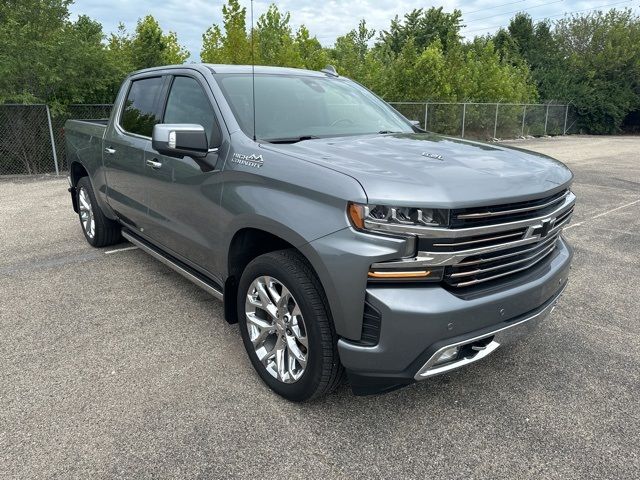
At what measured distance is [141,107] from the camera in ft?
14.4

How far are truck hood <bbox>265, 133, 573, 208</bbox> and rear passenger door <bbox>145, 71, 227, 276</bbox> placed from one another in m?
0.56

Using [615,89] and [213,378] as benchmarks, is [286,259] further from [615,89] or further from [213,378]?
[615,89]

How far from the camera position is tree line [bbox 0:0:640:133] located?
10.8 m

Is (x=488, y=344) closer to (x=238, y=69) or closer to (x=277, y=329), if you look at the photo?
(x=277, y=329)

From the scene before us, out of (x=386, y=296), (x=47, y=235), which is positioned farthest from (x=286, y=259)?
(x=47, y=235)

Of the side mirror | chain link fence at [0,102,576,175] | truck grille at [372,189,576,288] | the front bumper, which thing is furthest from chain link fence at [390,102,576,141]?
the front bumper

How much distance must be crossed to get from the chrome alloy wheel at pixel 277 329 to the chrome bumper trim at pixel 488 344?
0.62 m

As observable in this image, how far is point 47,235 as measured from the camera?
6246mm

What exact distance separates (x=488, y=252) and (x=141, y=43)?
1422cm

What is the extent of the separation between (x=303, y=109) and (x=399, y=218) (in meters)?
1.64

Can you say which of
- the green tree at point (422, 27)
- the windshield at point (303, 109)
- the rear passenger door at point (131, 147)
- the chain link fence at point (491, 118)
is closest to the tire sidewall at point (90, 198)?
the rear passenger door at point (131, 147)

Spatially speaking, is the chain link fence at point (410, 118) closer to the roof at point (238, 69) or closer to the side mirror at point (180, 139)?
the roof at point (238, 69)

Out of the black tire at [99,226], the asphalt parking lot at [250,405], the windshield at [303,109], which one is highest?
the windshield at [303,109]

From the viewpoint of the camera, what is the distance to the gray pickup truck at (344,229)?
2.21 metres
